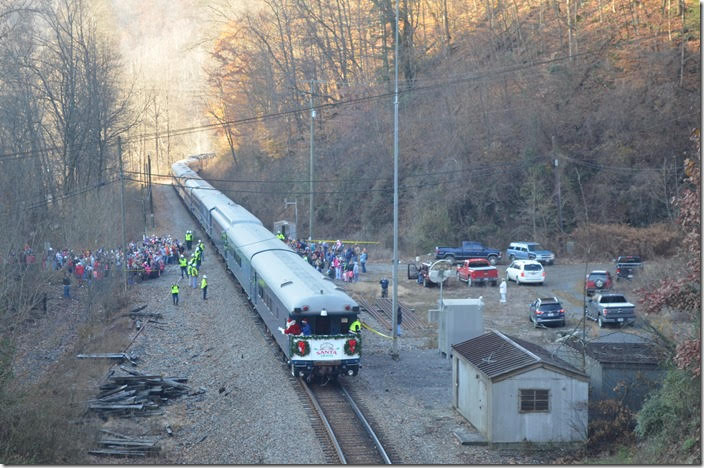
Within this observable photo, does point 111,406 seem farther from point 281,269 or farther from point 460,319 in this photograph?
point 460,319

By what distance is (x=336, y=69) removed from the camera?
64.1 m

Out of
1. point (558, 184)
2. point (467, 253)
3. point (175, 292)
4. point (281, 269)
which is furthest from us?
point (558, 184)

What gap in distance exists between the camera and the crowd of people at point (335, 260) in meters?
37.0

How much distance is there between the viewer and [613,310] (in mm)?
28031

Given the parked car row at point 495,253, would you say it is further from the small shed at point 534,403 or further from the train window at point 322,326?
the small shed at point 534,403

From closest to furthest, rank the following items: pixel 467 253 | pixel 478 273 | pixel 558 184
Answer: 1. pixel 478 273
2. pixel 467 253
3. pixel 558 184

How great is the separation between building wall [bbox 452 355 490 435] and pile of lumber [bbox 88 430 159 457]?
6903mm

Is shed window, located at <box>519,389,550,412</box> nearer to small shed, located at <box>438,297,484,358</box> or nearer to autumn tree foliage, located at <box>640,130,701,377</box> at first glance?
autumn tree foliage, located at <box>640,130,701,377</box>

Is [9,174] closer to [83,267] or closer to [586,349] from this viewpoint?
[83,267]

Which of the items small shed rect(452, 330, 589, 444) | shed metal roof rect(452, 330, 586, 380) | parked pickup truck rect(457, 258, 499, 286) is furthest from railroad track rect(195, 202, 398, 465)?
parked pickup truck rect(457, 258, 499, 286)

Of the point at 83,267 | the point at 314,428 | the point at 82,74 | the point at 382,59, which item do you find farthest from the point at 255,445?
the point at 382,59

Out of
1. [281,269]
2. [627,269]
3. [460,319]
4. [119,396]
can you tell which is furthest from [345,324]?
[627,269]

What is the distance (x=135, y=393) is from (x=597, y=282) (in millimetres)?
20593

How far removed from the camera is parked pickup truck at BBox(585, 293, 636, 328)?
27969 millimetres
